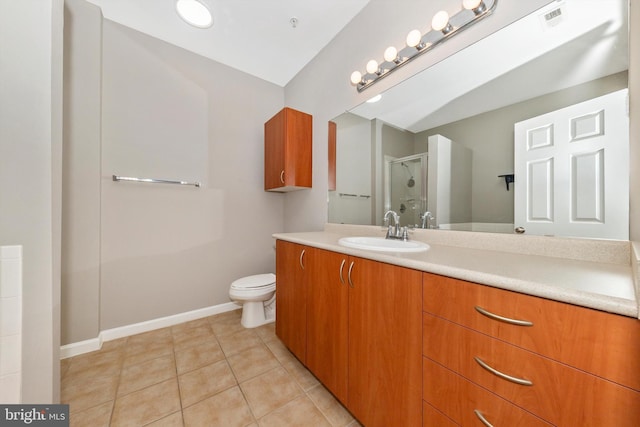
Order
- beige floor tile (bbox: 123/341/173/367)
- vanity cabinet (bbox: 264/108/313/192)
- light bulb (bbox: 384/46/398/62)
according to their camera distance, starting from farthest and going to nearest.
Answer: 1. vanity cabinet (bbox: 264/108/313/192)
2. beige floor tile (bbox: 123/341/173/367)
3. light bulb (bbox: 384/46/398/62)

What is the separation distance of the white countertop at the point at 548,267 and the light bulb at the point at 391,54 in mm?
1160

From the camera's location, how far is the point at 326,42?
1971 millimetres

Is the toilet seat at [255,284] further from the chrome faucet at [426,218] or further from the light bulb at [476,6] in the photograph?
the light bulb at [476,6]

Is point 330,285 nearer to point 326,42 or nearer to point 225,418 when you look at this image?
point 225,418

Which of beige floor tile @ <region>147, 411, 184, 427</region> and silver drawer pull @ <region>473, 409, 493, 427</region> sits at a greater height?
silver drawer pull @ <region>473, 409, 493, 427</region>

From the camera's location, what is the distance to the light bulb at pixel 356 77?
1633mm

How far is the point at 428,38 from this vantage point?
4.06 feet

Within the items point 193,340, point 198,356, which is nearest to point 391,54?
point 198,356

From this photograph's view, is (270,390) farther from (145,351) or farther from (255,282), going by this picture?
(145,351)

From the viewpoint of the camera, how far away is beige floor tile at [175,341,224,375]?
145 centimetres

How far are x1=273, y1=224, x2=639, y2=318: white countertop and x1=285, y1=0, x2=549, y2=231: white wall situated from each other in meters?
1.00

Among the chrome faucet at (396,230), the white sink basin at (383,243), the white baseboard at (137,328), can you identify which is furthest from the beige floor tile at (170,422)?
the chrome faucet at (396,230)

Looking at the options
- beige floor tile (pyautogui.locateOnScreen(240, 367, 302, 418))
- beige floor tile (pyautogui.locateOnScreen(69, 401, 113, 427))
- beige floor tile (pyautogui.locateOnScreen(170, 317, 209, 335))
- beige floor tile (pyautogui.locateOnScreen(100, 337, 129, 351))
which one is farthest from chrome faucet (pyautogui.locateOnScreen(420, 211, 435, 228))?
beige floor tile (pyautogui.locateOnScreen(100, 337, 129, 351))

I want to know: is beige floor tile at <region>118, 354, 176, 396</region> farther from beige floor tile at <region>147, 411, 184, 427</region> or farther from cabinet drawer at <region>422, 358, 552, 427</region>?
cabinet drawer at <region>422, 358, 552, 427</region>
